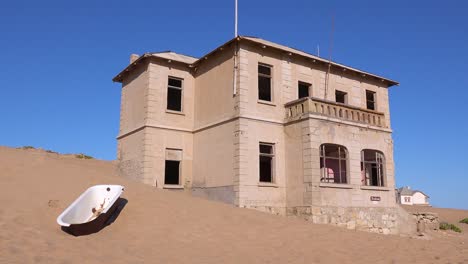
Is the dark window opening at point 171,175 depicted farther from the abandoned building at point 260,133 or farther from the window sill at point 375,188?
the window sill at point 375,188

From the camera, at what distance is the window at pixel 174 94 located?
2138cm

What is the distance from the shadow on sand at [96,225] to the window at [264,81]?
9822 millimetres

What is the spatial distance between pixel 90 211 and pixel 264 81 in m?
11.4

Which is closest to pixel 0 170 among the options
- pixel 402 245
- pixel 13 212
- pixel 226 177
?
pixel 13 212

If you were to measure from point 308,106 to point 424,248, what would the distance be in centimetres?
765

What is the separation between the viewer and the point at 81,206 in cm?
1133

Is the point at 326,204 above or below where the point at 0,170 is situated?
below

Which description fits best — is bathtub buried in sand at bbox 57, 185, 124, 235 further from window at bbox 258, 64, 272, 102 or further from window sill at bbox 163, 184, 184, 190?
window at bbox 258, 64, 272, 102

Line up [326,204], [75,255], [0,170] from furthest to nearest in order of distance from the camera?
[326,204] < [0,170] < [75,255]

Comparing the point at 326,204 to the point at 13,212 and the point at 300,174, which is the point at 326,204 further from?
the point at 13,212

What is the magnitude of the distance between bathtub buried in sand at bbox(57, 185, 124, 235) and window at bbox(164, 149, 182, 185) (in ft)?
26.2

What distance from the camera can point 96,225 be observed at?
10547 millimetres

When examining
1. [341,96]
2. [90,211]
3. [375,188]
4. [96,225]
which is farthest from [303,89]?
[96,225]

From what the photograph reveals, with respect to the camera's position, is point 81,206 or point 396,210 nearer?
point 81,206
